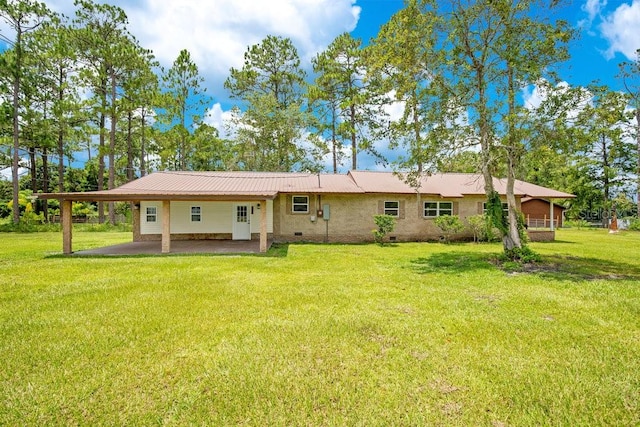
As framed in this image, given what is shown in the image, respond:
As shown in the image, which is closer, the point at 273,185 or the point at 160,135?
the point at 273,185

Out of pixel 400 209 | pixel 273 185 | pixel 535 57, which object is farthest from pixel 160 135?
pixel 535 57

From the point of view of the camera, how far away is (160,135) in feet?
86.8

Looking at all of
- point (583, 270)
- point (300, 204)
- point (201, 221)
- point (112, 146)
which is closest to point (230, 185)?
point (201, 221)

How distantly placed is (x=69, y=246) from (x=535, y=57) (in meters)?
16.0

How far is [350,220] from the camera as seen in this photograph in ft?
50.7

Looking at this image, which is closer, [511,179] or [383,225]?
[511,179]

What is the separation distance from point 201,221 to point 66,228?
528 cm

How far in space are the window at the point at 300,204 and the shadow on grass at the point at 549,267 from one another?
22.1 feet

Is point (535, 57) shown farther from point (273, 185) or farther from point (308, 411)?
point (273, 185)

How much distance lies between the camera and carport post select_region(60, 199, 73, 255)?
10.8 metres

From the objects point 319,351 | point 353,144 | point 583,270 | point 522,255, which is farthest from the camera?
point 353,144

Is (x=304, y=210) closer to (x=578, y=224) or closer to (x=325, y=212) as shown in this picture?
(x=325, y=212)

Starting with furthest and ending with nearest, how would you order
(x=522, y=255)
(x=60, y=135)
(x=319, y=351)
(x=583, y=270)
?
(x=60, y=135)
(x=522, y=255)
(x=583, y=270)
(x=319, y=351)

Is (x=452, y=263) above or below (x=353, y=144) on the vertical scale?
below
